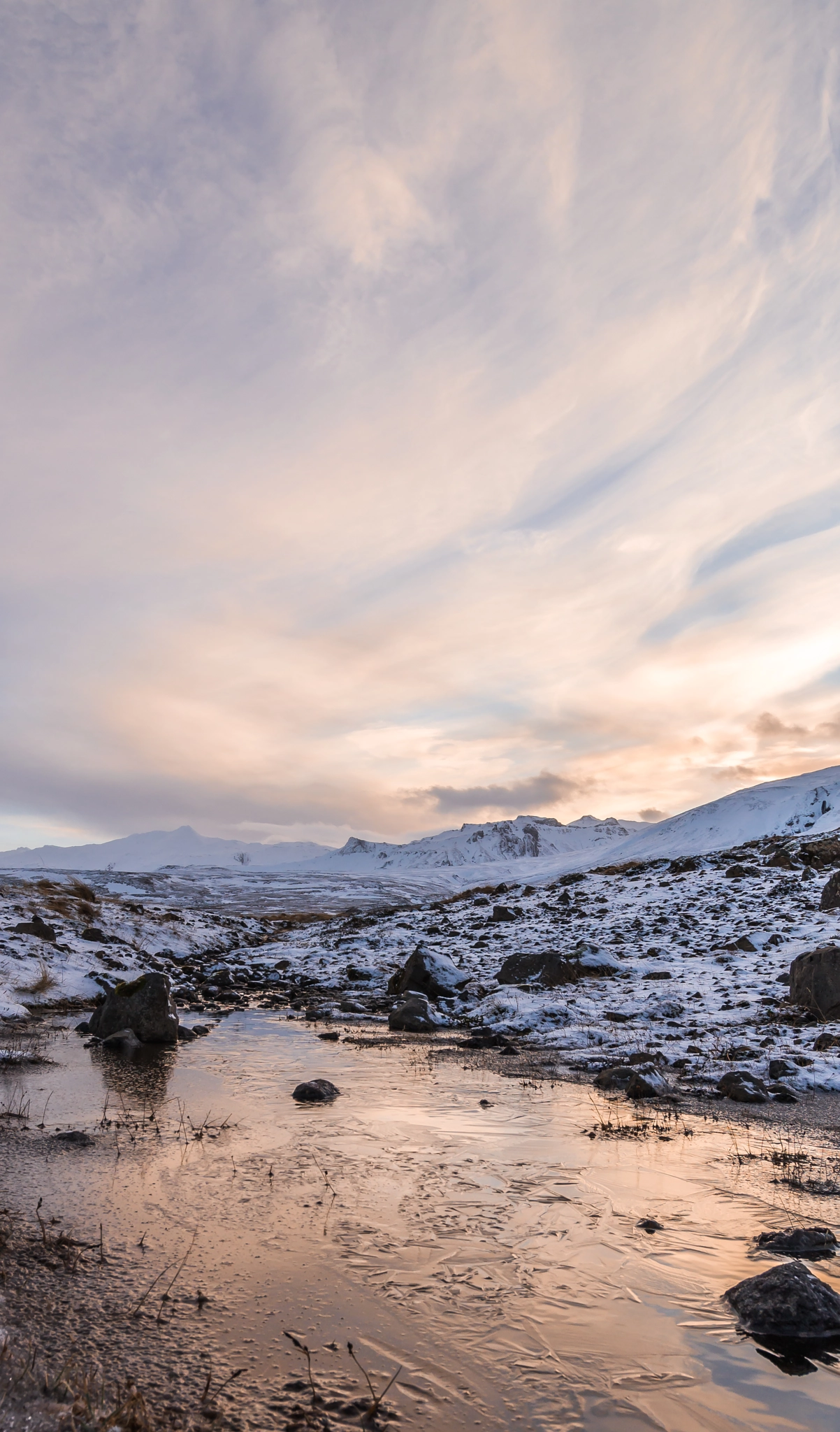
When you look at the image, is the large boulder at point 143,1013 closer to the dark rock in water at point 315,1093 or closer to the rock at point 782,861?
the dark rock in water at point 315,1093

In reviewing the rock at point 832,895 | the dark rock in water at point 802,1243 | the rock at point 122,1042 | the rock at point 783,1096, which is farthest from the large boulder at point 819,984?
the rock at point 122,1042

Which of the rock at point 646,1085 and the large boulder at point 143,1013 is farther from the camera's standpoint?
the large boulder at point 143,1013

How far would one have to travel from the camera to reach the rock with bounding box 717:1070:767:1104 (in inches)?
549

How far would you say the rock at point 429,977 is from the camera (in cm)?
2909

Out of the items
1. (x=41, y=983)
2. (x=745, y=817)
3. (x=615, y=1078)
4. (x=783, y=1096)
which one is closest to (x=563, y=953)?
(x=615, y=1078)

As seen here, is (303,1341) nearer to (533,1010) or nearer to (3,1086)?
(3,1086)

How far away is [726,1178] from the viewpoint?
31.6 ft

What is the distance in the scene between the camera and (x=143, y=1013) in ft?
65.4

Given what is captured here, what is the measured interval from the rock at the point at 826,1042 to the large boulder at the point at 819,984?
236 cm

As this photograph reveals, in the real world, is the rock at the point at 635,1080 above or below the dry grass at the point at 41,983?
below

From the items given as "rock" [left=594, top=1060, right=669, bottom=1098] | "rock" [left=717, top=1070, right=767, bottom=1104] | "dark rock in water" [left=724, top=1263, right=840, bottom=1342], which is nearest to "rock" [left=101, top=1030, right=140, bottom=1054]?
"rock" [left=594, top=1060, right=669, bottom=1098]

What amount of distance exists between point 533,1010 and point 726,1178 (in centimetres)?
1406

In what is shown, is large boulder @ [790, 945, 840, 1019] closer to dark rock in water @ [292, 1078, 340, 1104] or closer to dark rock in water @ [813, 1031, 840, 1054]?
dark rock in water @ [813, 1031, 840, 1054]

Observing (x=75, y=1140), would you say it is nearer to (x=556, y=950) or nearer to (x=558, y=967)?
(x=558, y=967)
